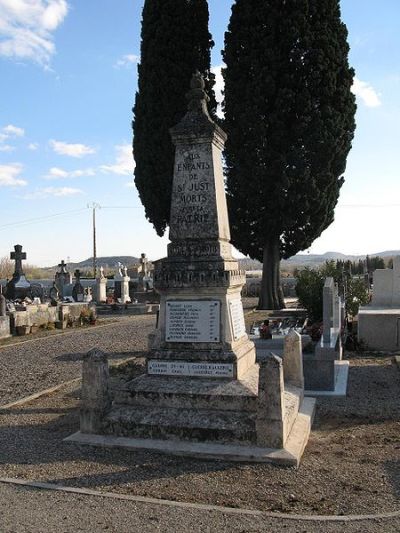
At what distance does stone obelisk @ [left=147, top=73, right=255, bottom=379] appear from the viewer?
594cm

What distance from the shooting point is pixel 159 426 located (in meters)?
5.41

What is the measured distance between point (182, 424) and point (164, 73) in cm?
1788

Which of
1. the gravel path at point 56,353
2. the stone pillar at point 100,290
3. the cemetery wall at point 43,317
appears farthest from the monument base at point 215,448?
the stone pillar at point 100,290

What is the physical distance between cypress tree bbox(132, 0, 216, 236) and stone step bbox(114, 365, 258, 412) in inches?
616

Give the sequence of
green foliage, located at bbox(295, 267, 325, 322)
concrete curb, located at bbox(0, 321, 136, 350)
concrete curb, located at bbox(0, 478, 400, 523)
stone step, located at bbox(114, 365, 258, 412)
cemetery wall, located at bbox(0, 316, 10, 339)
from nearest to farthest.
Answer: concrete curb, located at bbox(0, 478, 400, 523) → stone step, located at bbox(114, 365, 258, 412) → green foliage, located at bbox(295, 267, 325, 322) → concrete curb, located at bbox(0, 321, 136, 350) → cemetery wall, located at bbox(0, 316, 10, 339)

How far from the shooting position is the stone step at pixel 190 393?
548 cm

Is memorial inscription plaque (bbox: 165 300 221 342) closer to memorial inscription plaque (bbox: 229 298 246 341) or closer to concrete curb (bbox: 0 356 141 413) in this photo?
memorial inscription plaque (bbox: 229 298 246 341)

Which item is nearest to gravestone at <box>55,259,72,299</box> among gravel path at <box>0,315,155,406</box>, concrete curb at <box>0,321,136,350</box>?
concrete curb at <box>0,321,136,350</box>

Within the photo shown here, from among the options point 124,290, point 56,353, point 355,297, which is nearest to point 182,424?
point 56,353

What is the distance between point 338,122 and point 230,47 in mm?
5267

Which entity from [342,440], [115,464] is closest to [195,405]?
[115,464]

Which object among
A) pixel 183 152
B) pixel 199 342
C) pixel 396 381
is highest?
pixel 183 152

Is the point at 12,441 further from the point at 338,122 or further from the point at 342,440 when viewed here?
the point at 338,122

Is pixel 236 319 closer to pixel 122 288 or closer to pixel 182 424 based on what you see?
pixel 182 424
